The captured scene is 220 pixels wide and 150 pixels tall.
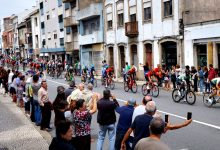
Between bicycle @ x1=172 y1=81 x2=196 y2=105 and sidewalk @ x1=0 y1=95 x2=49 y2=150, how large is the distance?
6.84 metres

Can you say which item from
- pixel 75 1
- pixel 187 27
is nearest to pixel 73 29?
pixel 75 1

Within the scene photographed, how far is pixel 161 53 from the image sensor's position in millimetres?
29062

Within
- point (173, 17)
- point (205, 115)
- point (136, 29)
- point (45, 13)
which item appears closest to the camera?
point (205, 115)

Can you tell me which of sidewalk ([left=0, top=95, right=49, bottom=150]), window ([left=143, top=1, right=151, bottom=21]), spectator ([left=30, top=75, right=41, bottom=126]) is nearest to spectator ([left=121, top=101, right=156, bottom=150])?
sidewalk ([left=0, top=95, right=49, bottom=150])

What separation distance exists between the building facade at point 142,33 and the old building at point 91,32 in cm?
123

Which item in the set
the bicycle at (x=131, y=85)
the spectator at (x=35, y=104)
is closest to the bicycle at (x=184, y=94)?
the bicycle at (x=131, y=85)

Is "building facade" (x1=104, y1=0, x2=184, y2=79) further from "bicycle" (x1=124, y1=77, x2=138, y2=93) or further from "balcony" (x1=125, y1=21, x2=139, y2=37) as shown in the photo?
"bicycle" (x1=124, y1=77, x2=138, y2=93)

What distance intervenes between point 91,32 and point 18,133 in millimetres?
33273

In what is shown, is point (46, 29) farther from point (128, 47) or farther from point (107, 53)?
point (128, 47)

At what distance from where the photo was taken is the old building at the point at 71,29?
49.4 meters

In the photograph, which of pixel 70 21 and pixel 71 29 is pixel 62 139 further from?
pixel 71 29

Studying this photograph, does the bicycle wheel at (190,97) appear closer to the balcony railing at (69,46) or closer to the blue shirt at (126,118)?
the blue shirt at (126,118)

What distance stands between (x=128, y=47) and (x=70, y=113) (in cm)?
2716

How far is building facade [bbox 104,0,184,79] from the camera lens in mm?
27703
